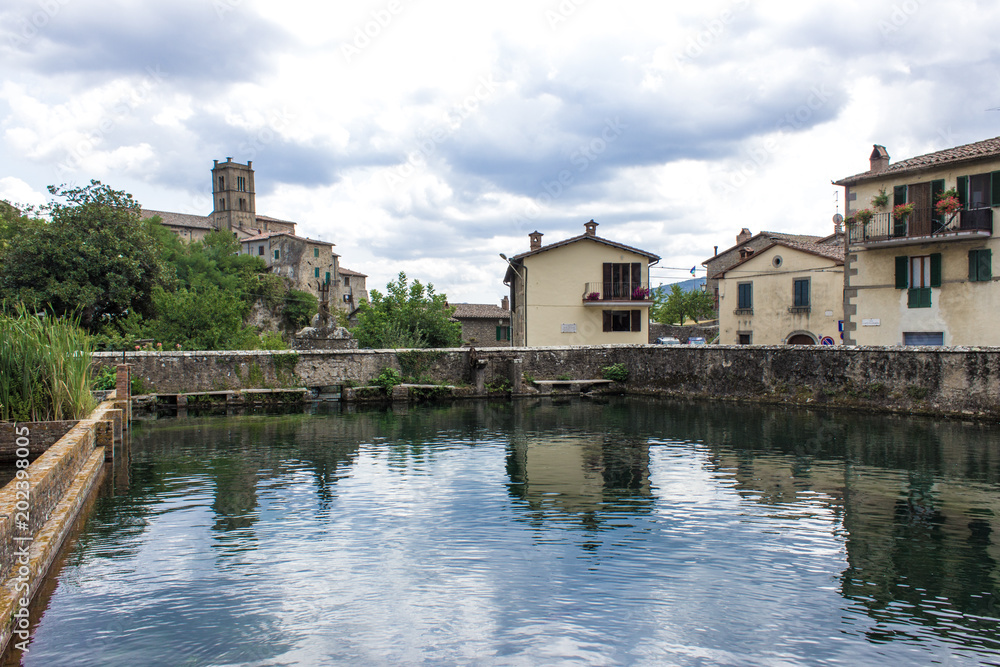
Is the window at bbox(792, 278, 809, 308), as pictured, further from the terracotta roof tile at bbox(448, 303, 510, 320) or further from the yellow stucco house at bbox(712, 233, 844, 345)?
the terracotta roof tile at bbox(448, 303, 510, 320)

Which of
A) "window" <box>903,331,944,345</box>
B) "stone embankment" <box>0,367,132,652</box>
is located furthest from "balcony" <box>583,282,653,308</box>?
"stone embankment" <box>0,367,132,652</box>

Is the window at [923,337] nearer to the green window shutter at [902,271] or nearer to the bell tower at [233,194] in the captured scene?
the green window shutter at [902,271]

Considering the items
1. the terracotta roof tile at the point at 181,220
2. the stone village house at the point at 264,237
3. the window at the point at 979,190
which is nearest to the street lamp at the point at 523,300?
the window at the point at 979,190

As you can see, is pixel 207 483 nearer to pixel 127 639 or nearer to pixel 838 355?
pixel 127 639

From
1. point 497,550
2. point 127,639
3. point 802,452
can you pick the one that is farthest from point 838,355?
point 127,639

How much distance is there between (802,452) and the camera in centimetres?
1369

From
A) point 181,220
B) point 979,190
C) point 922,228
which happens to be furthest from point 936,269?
point 181,220

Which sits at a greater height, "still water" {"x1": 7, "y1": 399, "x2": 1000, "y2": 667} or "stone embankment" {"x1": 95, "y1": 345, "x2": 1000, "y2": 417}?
"stone embankment" {"x1": 95, "y1": 345, "x2": 1000, "y2": 417}

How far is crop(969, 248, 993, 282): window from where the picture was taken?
71.9ft

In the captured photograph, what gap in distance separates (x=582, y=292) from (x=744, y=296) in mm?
8191

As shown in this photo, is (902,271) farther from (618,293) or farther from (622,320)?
(622,320)

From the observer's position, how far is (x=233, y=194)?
10444cm

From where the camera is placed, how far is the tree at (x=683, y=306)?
58188mm

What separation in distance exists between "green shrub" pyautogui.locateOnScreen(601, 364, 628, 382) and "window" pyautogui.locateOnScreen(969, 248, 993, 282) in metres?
12.5
